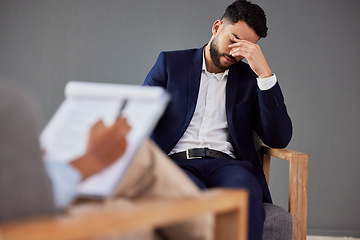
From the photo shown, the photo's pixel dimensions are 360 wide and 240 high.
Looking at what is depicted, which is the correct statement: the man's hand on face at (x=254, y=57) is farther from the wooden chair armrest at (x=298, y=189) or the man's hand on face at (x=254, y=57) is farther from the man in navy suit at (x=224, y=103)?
the wooden chair armrest at (x=298, y=189)

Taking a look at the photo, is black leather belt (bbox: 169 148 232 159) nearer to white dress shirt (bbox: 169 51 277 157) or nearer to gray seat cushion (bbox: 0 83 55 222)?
white dress shirt (bbox: 169 51 277 157)

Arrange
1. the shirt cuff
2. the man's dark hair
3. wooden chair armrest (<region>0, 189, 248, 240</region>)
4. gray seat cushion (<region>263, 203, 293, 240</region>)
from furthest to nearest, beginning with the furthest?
the man's dark hair < the shirt cuff < gray seat cushion (<region>263, 203, 293, 240</region>) < wooden chair armrest (<region>0, 189, 248, 240</region>)

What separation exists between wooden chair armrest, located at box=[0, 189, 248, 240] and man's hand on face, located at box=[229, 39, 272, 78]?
1.08 meters

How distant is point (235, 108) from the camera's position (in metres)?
1.77

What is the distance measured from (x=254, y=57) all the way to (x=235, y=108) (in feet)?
0.82

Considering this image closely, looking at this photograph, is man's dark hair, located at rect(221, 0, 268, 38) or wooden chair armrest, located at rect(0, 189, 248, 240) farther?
man's dark hair, located at rect(221, 0, 268, 38)

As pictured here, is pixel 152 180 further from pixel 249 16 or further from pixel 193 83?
pixel 249 16

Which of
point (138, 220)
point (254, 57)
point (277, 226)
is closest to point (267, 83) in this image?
point (254, 57)

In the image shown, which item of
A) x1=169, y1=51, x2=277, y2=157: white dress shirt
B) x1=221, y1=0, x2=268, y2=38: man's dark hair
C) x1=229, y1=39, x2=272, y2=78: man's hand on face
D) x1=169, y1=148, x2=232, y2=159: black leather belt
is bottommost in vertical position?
x1=169, y1=148, x2=232, y2=159: black leather belt

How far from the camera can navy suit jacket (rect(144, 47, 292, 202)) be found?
5.51ft

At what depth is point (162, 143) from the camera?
5.53 ft

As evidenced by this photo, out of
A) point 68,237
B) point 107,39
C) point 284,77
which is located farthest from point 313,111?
point 68,237

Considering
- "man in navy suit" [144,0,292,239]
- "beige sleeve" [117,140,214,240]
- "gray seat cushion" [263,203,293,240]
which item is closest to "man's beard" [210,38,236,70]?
"man in navy suit" [144,0,292,239]

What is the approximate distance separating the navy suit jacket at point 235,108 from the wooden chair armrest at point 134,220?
1013 millimetres
